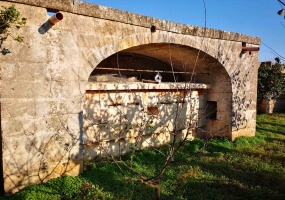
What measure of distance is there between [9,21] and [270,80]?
39.8 ft

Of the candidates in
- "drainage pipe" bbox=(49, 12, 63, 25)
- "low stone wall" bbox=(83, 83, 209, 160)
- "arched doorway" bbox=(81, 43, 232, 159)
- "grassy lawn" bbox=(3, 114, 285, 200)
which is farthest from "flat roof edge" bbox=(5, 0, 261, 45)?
"grassy lawn" bbox=(3, 114, 285, 200)

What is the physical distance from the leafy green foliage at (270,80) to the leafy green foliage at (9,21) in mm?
11476

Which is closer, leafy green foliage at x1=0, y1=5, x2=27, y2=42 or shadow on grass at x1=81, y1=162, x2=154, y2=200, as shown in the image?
leafy green foliage at x1=0, y1=5, x2=27, y2=42

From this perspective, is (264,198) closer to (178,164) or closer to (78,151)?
(178,164)

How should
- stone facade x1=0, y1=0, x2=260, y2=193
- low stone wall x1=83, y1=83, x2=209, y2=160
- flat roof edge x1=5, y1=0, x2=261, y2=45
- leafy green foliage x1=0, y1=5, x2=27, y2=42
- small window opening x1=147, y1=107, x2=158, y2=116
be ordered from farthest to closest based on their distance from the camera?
small window opening x1=147, y1=107, x2=158, y2=116, low stone wall x1=83, y1=83, x2=209, y2=160, flat roof edge x1=5, y1=0, x2=261, y2=45, stone facade x1=0, y1=0, x2=260, y2=193, leafy green foliage x1=0, y1=5, x2=27, y2=42

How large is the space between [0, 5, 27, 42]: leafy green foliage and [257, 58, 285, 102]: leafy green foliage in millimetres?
11476

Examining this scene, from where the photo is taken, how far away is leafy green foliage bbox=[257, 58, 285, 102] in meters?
12.2

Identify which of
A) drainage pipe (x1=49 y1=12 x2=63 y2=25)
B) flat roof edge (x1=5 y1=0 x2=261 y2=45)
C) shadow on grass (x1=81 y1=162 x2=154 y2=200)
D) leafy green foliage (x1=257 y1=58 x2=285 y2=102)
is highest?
flat roof edge (x1=5 y1=0 x2=261 y2=45)

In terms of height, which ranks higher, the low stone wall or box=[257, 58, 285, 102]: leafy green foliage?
box=[257, 58, 285, 102]: leafy green foliage

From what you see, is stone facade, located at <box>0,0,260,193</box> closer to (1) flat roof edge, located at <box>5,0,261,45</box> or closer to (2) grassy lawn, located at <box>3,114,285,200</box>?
(1) flat roof edge, located at <box>5,0,261,45</box>

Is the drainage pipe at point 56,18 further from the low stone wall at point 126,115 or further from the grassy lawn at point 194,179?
the grassy lawn at point 194,179

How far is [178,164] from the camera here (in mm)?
6020

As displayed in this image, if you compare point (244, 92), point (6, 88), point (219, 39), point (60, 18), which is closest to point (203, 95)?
point (244, 92)

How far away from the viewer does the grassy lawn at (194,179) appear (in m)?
4.40
